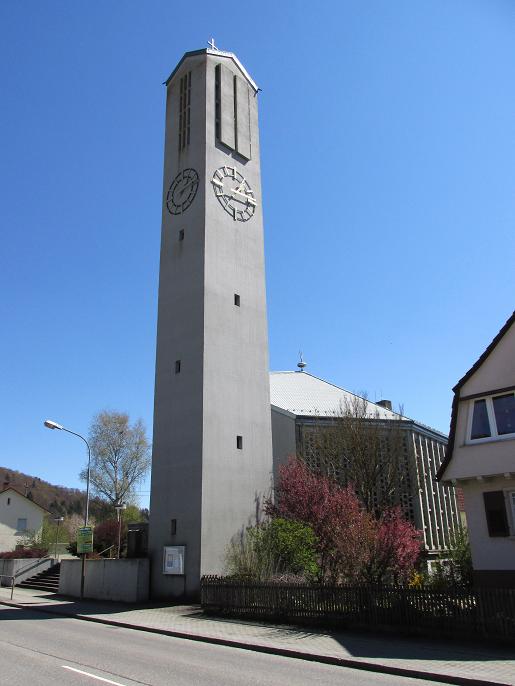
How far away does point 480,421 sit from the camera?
1795 cm

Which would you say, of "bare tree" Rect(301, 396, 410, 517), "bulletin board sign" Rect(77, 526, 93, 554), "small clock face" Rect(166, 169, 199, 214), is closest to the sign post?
"bulletin board sign" Rect(77, 526, 93, 554)

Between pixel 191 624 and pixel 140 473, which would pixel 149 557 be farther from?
pixel 140 473

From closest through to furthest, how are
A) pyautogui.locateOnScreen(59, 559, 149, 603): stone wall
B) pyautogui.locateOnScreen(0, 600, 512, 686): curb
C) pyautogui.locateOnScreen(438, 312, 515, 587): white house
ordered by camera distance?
pyautogui.locateOnScreen(0, 600, 512, 686): curb → pyautogui.locateOnScreen(438, 312, 515, 587): white house → pyautogui.locateOnScreen(59, 559, 149, 603): stone wall

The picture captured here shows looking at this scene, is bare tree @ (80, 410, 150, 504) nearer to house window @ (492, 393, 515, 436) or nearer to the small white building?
the small white building

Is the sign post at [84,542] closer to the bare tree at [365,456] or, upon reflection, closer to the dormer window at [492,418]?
the bare tree at [365,456]

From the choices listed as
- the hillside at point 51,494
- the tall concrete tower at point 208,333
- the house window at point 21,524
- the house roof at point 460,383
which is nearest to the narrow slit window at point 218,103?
the tall concrete tower at point 208,333

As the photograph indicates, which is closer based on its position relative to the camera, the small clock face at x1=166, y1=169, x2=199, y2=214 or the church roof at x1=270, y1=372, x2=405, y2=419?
the small clock face at x1=166, y1=169, x2=199, y2=214

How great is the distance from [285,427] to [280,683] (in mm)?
26509

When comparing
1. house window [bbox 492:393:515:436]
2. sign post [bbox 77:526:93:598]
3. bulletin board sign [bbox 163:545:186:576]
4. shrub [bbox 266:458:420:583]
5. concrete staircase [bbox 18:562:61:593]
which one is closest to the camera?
house window [bbox 492:393:515:436]

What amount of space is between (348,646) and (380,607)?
1.90 meters

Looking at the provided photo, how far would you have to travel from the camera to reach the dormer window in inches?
674

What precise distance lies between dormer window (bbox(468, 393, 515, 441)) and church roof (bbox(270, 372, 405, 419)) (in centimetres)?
1576

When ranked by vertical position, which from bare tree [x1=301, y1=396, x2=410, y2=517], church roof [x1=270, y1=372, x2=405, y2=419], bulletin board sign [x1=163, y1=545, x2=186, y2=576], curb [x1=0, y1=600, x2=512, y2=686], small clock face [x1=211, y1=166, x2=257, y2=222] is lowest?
curb [x1=0, y1=600, x2=512, y2=686]

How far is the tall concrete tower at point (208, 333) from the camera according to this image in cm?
2445
